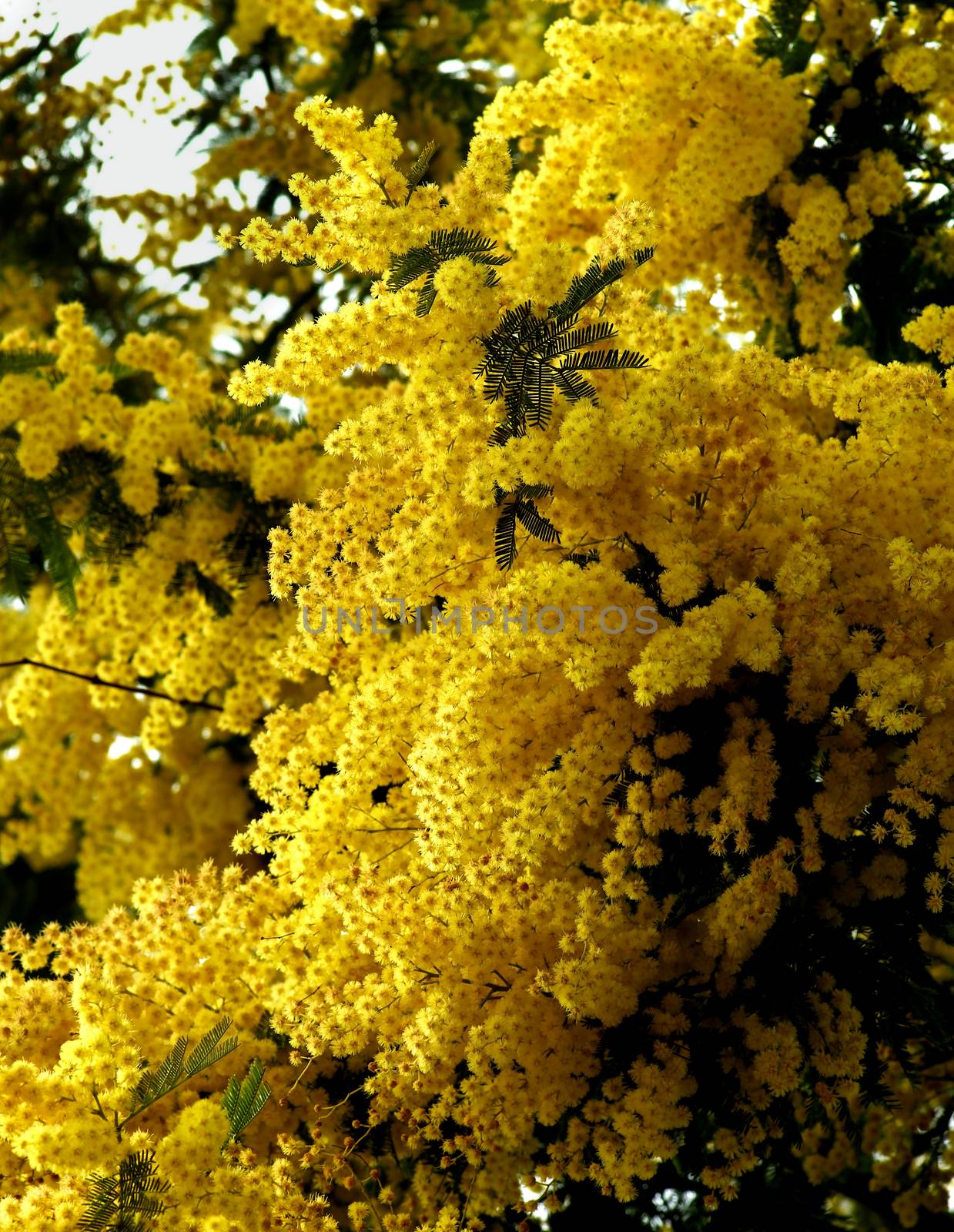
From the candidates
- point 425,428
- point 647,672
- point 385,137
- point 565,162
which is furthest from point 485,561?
point 565,162

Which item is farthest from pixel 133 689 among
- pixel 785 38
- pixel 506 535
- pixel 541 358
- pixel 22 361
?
pixel 785 38

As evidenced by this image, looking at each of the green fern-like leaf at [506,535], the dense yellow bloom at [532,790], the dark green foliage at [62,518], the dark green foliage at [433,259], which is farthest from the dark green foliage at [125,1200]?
the dark green foliage at [62,518]

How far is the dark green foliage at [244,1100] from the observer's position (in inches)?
98.4

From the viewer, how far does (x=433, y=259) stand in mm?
2449

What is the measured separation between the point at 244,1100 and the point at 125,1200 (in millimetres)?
370

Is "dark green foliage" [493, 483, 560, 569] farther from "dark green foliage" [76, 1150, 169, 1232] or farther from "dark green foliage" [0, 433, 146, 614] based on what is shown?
"dark green foliage" [0, 433, 146, 614]

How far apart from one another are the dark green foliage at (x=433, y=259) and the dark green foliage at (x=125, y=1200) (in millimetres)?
1695

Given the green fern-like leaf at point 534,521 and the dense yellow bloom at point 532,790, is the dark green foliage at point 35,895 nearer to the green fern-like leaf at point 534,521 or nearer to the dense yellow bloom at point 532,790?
the dense yellow bloom at point 532,790

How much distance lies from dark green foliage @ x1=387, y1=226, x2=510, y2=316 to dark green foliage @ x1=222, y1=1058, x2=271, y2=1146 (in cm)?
161

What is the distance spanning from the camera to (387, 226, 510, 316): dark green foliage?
2.45 metres

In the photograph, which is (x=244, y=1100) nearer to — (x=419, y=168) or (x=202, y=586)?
(x=202, y=586)

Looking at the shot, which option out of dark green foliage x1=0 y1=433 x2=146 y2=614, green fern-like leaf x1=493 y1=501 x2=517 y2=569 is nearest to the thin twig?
dark green foliage x1=0 y1=433 x2=146 y2=614

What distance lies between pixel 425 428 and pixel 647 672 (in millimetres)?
692

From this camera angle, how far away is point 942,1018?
2475mm
